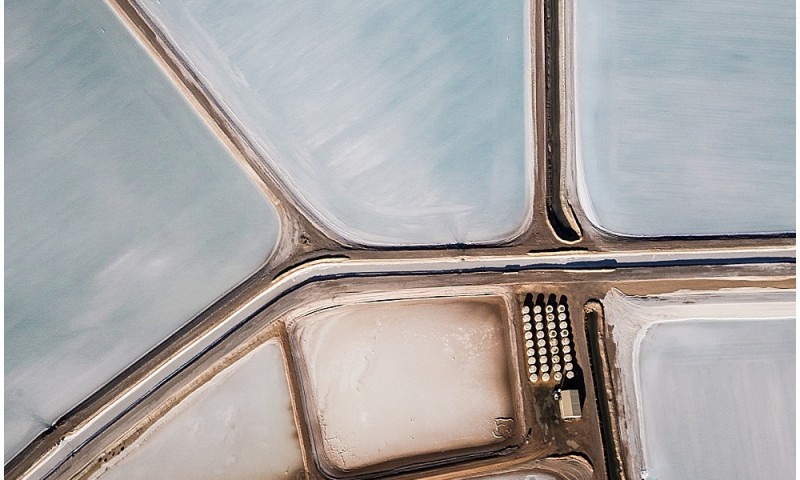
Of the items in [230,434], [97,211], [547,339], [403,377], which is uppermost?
[97,211]

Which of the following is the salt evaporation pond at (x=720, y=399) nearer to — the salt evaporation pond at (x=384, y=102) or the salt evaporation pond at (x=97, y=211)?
the salt evaporation pond at (x=384, y=102)

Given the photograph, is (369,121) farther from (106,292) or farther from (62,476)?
(62,476)

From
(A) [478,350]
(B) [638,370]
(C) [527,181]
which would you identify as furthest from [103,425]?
(B) [638,370]

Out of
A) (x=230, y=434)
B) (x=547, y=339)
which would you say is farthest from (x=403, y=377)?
(x=230, y=434)

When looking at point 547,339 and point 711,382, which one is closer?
point 711,382

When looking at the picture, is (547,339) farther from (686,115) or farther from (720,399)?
(686,115)

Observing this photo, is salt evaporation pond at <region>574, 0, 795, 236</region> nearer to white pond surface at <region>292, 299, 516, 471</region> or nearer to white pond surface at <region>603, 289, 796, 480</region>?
white pond surface at <region>603, 289, 796, 480</region>
